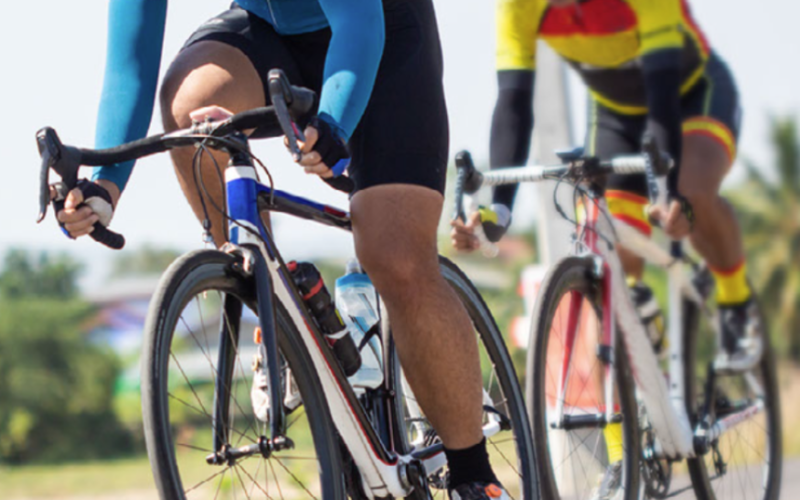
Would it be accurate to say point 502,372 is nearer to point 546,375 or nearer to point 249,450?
point 546,375

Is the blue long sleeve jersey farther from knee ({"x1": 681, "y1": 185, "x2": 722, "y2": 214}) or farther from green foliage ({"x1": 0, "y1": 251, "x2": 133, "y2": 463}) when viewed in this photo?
green foliage ({"x1": 0, "y1": 251, "x2": 133, "y2": 463})

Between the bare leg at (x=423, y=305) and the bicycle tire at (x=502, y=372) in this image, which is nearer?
the bare leg at (x=423, y=305)

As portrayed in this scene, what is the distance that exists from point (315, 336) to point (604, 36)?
2.58m

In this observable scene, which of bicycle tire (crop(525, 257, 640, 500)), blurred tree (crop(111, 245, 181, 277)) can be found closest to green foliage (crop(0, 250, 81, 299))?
bicycle tire (crop(525, 257, 640, 500))

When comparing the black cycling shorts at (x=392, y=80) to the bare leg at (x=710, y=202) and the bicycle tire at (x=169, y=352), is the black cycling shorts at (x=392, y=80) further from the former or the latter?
the bare leg at (x=710, y=202)

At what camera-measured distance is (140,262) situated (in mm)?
153125

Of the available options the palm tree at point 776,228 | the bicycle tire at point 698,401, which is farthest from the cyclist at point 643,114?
the palm tree at point 776,228

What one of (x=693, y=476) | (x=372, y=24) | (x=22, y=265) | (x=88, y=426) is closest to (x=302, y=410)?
(x=372, y=24)

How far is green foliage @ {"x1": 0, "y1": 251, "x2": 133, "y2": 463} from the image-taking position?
238ft

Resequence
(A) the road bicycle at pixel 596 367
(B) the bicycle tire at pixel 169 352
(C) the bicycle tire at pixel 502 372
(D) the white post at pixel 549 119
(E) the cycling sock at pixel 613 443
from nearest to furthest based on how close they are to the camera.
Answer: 1. (B) the bicycle tire at pixel 169 352
2. (C) the bicycle tire at pixel 502 372
3. (A) the road bicycle at pixel 596 367
4. (E) the cycling sock at pixel 613 443
5. (D) the white post at pixel 549 119

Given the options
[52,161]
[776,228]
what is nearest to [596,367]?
[52,161]

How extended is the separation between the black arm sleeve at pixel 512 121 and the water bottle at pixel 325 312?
5.50 ft

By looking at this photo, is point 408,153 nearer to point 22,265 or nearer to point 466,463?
point 466,463

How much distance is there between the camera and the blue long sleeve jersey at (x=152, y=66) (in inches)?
123
